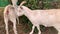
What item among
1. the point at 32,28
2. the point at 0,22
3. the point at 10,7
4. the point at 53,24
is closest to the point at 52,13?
the point at 53,24

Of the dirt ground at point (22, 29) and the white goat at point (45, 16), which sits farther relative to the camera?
the dirt ground at point (22, 29)

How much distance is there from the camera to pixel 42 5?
274 centimetres

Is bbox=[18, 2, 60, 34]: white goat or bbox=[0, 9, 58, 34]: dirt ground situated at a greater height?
bbox=[18, 2, 60, 34]: white goat

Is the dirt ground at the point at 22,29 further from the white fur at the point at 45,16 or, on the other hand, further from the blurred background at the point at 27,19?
the white fur at the point at 45,16

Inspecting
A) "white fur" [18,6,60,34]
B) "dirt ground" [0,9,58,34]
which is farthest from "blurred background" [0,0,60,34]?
"white fur" [18,6,60,34]

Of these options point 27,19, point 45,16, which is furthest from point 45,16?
point 27,19

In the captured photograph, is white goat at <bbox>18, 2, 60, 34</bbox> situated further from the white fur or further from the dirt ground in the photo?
the dirt ground

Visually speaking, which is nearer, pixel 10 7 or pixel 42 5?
pixel 10 7

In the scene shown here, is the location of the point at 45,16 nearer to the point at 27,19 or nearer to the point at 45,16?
the point at 45,16

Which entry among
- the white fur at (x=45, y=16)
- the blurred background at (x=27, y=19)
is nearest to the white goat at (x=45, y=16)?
the white fur at (x=45, y=16)

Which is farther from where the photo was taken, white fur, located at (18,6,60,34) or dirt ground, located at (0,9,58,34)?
dirt ground, located at (0,9,58,34)

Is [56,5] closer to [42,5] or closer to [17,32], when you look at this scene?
[42,5]

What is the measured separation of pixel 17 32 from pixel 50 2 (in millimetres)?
537

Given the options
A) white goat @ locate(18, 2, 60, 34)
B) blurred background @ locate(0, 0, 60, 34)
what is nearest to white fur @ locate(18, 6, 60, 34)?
white goat @ locate(18, 2, 60, 34)
